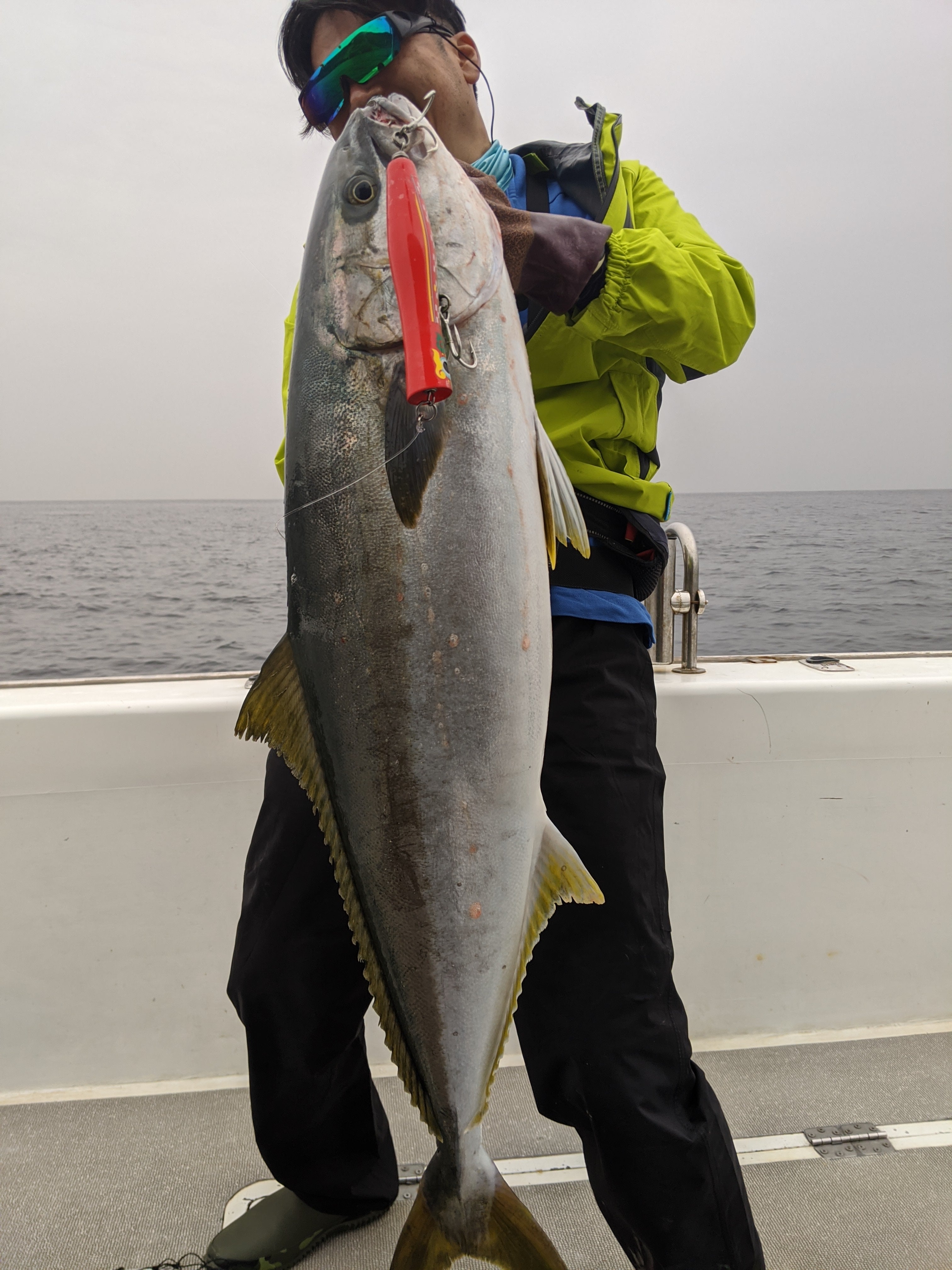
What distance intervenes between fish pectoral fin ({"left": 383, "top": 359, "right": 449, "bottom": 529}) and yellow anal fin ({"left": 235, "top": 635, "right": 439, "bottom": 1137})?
0.30m

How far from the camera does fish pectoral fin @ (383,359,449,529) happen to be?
1.13 meters

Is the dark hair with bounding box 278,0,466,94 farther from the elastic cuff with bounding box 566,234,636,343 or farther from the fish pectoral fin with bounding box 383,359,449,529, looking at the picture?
the fish pectoral fin with bounding box 383,359,449,529

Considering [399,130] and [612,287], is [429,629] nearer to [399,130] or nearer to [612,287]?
[612,287]

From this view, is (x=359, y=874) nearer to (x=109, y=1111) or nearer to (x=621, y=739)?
(x=621, y=739)

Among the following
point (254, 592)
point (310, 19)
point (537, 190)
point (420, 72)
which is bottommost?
point (254, 592)

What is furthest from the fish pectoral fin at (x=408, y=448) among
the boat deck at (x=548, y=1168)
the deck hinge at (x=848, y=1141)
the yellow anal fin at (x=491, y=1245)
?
the deck hinge at (x=848, y=1141)

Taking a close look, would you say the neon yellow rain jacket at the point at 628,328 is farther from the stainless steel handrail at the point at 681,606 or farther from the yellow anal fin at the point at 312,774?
the stainless steel handrail at the point at 681,606

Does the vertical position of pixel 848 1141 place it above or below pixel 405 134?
below

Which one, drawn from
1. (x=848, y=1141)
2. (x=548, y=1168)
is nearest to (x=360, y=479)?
(x=548, y=1168)

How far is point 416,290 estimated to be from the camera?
3.22 ft

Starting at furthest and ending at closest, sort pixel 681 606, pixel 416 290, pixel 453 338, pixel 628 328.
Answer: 1. pixel 681 606
2. pixel 628 328
3. pixel 453 338
4. pixel 416 290

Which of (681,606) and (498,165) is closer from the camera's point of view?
(498,165)

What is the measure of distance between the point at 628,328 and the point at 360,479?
0.49m

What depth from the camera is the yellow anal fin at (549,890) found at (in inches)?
48.8
